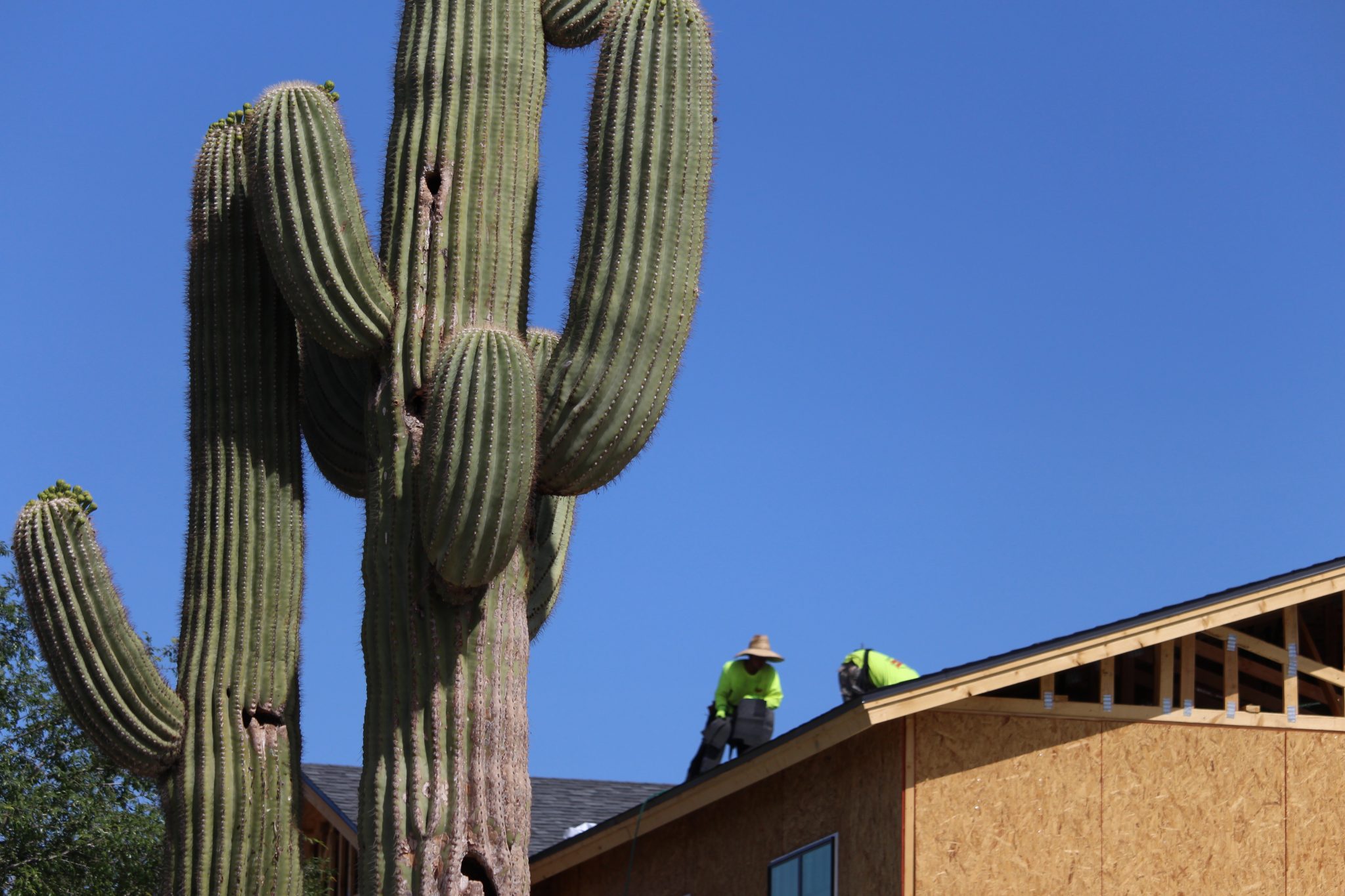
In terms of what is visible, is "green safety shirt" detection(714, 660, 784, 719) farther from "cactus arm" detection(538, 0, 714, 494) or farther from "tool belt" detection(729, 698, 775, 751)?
"cactus arm" detection(538, 0, 714, 494)

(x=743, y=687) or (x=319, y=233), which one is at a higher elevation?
(x=319, y=233)

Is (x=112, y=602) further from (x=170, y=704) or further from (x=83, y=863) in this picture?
(x=83, y=863)

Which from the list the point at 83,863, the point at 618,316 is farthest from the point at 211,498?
the point at 83,863

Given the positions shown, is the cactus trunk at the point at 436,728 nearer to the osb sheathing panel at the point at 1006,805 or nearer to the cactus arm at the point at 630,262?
the cactus arm at the point at 630,262

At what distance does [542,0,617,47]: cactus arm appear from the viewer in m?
11.7

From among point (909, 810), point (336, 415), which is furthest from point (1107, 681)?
point (336, 415)

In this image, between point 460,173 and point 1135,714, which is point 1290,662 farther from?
point 460,173

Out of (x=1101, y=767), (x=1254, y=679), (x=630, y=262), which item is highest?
(x=630, y=262)

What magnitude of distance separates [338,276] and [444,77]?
4.74 feet

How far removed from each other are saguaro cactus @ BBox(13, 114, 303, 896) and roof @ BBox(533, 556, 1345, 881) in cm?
343

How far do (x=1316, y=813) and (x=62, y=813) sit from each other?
10995 millimetres

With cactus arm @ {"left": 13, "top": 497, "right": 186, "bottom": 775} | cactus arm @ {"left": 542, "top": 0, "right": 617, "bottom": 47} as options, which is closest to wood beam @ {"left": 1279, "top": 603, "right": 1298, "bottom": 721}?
cactus arm @ {"left": 542, "top": 0, "right": 617, "bottom": 47}

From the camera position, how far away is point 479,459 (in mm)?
9891

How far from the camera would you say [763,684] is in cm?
1608
